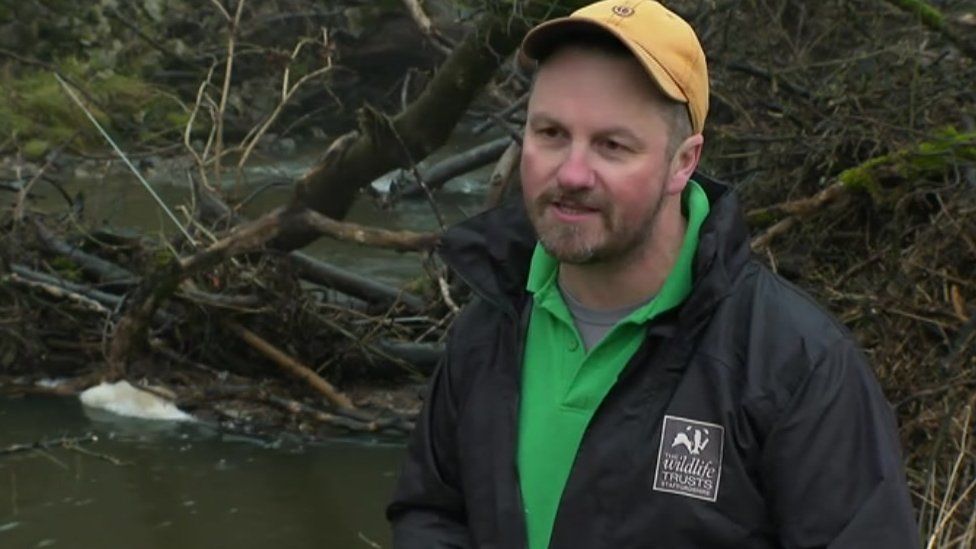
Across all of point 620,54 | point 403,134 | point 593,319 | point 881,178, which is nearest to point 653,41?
point 620,54

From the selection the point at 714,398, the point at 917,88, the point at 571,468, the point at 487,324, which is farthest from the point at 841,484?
the point at 917,88

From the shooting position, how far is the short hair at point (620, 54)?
2332 millimetres

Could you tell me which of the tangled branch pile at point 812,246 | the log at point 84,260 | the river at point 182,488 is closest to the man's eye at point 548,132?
the tangled branch pile at point 812,246

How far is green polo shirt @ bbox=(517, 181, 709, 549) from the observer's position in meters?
2.41

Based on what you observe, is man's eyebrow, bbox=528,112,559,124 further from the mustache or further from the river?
the river

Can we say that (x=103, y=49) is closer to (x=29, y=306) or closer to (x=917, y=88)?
(x=29, y=306)

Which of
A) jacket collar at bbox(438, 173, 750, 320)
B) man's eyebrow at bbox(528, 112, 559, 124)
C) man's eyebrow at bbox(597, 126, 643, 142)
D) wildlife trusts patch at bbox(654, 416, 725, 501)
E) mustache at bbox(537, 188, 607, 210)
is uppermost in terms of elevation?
man's eyebrow at bbox(528, 112, 559, 124)

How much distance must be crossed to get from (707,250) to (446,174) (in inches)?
243

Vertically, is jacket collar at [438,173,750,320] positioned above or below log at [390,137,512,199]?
above

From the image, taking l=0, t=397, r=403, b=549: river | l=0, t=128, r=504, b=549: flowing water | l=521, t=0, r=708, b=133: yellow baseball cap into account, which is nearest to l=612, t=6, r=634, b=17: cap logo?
l=521, t=0, r=708, b=133: yellow baseball cap

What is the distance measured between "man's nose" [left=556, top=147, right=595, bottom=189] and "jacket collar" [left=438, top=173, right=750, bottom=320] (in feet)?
0.68

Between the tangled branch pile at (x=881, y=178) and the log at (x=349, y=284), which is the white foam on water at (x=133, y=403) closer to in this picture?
the log at (x=349, y=284)

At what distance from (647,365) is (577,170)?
0.30 m

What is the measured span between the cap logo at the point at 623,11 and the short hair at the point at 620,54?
0.16 ft
